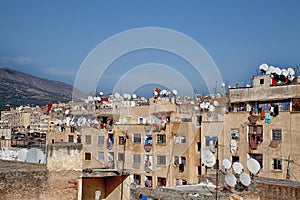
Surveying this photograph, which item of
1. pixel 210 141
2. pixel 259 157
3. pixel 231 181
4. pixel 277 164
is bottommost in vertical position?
pixel 277 164

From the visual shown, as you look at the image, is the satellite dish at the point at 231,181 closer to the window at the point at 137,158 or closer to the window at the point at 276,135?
the window at the point at 276,135

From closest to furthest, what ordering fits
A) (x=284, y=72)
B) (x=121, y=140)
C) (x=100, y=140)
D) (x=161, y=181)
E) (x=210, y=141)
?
(x=210, y=141), (x=161, y=181), (x=284, y=72), (x=121, y=140), (x=100, y=140)

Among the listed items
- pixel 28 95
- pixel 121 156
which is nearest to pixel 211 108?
pixel 121 156

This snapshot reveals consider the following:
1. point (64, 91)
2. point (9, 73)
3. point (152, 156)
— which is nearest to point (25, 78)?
point (9, 73)

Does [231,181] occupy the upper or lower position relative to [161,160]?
upper

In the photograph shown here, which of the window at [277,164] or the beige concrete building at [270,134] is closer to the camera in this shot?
the beige concrete building at [270,134]

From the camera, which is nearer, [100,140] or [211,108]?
[211,108]

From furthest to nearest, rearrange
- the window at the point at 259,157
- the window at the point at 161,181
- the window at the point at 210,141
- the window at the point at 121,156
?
the window at the point at 121,156 < the window at the point at 161,181 < the window at the point at 210,141 < the window at the point at 259,157

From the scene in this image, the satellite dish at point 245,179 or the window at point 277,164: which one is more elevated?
the satellite dish at point 245,179

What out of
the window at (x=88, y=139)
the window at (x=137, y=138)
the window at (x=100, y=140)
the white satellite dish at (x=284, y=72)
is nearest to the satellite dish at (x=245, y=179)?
the window at (x=137, y=138)

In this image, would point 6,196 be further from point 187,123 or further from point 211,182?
point 187,123

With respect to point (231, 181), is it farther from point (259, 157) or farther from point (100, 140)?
point (100, 140)

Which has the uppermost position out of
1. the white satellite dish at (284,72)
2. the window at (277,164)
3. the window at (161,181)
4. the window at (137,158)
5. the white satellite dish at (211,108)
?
the white satellite dish at (284,72)


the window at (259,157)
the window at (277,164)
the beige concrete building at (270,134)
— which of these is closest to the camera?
the beige concrete building at (270,134)
